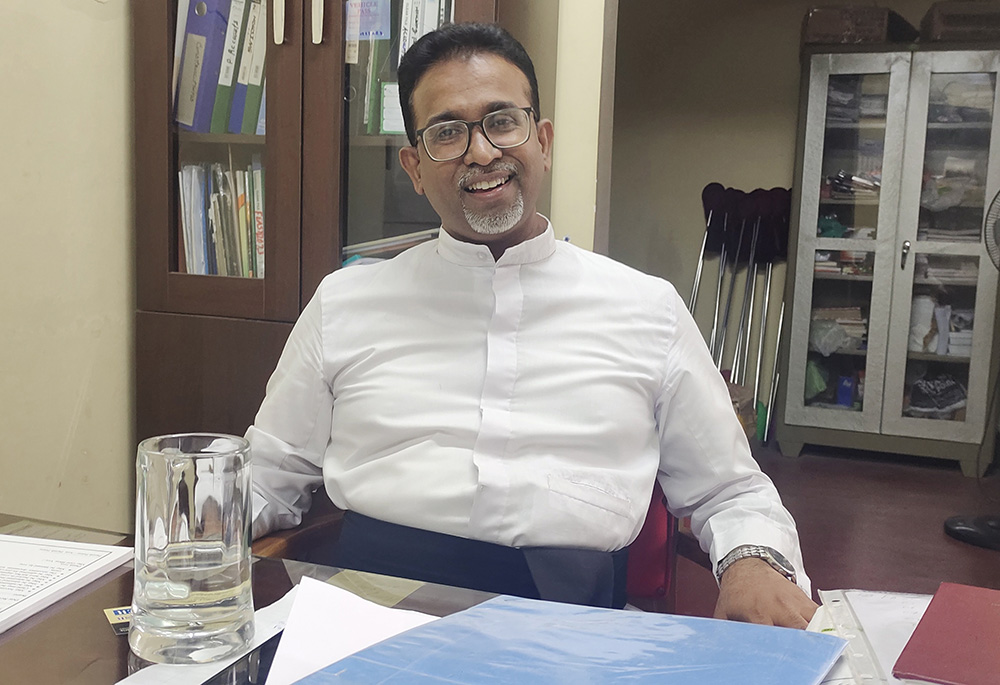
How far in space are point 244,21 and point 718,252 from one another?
3.42m

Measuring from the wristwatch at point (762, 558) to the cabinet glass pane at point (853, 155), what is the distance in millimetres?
3683

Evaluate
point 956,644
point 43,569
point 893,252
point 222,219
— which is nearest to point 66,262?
point 222,219

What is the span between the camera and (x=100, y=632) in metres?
0.70

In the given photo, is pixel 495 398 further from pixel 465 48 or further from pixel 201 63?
pixel 201 63

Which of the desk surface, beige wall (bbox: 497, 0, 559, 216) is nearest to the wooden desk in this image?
the desk surface

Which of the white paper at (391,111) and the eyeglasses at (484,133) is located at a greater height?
the white paper at (391,111)

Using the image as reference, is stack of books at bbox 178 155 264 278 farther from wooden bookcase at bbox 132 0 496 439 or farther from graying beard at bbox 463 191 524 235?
graying beard at bbox 463 191 524 235

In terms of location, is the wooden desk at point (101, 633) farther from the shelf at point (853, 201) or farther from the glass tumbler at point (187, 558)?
the shelf at point (853, 201)

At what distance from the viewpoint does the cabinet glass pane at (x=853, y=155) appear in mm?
4273

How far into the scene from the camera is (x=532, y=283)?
136 centimetres

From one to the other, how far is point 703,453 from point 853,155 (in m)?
3.62

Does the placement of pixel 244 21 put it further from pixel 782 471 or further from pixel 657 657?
pixel 782 471

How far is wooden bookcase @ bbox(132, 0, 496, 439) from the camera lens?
185cm

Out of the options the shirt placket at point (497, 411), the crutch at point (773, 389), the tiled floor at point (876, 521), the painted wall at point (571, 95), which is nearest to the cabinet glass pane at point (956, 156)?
the crutch at point (773, 389)
